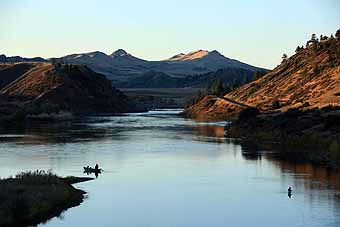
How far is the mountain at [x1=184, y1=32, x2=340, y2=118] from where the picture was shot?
405ft

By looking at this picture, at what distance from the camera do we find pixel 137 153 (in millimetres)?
72625

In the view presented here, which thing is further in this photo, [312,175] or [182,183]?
[312,175]

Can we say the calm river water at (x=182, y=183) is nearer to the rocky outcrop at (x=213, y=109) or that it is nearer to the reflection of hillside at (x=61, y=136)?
the reflection of hillside at (x=61, y=136)

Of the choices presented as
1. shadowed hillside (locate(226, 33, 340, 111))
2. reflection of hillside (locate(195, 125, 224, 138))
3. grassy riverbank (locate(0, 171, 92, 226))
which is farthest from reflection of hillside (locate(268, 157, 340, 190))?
shadowed hillside (locate(226, 33, 340, 111))

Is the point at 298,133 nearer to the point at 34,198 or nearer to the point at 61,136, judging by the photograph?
the point at 61,136

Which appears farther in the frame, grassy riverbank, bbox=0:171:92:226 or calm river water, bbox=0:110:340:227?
calm river water, bbox=0:110:340:227

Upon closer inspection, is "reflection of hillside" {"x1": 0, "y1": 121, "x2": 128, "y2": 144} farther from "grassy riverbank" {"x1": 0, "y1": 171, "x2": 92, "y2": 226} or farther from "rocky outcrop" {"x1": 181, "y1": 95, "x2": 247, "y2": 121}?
"rocky outcrop" {"x1": 181, "y1": 95, "x2": 247, "y2": 121}

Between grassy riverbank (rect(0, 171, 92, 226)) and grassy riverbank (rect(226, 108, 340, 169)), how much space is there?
25.6 meters

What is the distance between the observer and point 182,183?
5119cm

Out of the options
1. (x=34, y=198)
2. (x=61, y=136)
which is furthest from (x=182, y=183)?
(x=61, y=136)

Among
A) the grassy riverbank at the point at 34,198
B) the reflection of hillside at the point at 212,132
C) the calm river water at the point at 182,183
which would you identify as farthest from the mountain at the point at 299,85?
the grassy riverbank at the point at 34,198

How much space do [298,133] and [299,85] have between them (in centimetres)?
6518

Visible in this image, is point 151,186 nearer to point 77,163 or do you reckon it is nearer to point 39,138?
point 77,163

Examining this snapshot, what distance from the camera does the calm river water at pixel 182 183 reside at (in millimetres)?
38875
